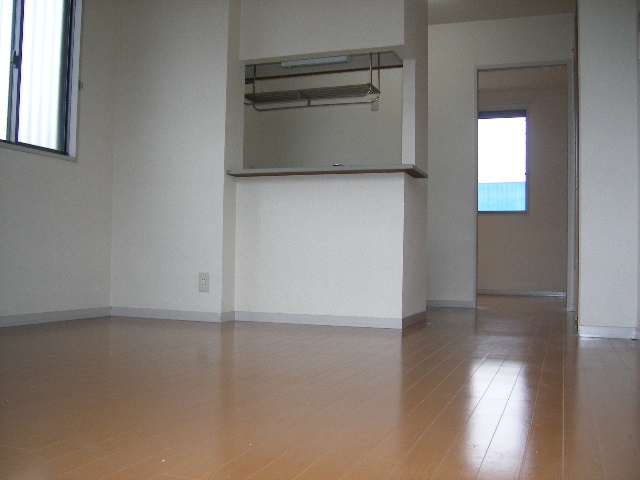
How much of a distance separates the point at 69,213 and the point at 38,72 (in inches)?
39.0

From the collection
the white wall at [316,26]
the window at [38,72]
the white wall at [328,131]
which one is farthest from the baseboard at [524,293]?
the window at [38,72]

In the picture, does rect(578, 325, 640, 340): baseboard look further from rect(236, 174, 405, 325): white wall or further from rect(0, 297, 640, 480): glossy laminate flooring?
rect(236, 174, 405, 325): white wall

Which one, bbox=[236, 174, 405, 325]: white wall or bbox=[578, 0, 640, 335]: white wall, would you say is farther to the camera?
bbox=[236, 174, 405, 325]: white wall

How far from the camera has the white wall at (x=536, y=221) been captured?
9.20 metres

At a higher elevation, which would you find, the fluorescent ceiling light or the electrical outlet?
the fluorescent ceiling light

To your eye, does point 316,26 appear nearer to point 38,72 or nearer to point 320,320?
point 38,72

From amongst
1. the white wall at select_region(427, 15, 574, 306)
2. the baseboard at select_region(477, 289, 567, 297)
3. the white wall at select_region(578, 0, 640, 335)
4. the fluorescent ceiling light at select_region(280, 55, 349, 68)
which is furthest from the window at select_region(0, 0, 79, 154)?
the baseboard at select_region(477, 289, 567, 297)

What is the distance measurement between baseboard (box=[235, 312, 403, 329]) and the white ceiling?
3416 millimetres

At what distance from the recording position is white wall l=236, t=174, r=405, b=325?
4.57 metres

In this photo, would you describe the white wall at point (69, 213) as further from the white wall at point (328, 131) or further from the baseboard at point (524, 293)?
the baseboard at point (524, 293)

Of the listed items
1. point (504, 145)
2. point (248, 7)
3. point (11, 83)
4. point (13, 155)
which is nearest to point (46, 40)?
point (11, 83)

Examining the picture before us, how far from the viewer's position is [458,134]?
6793mm

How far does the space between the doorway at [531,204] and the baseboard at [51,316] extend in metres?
6.00

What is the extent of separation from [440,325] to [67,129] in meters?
3.09
